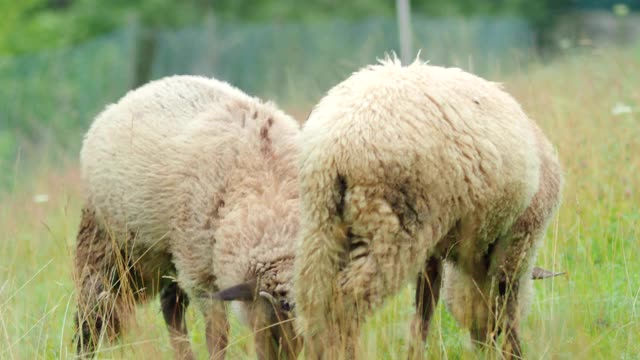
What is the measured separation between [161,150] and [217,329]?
3.01ft

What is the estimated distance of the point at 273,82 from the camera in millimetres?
17953

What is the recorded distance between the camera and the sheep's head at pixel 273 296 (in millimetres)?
4160

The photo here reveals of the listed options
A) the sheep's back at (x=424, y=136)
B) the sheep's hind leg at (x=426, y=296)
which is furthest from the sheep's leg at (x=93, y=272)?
the sheep's back at (x=424, y=136)

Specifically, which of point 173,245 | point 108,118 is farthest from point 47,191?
point 173,245

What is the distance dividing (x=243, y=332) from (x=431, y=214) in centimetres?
142

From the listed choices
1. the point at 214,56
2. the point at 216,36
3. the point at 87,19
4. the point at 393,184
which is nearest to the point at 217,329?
the point at 393,184

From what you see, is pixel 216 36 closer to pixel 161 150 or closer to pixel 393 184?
pixel 161 150

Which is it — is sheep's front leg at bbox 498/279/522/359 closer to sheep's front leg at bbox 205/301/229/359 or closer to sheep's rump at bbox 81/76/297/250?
sheep's front leg at bbox 205/301/229/359

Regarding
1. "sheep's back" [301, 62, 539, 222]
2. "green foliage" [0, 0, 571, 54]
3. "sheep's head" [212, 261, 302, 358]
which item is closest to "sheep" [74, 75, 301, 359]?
"sheep's head" [212, 261, 302, 358]

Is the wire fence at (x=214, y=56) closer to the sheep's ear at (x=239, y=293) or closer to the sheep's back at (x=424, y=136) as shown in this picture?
the sheep's ear at (x=239, y=293)

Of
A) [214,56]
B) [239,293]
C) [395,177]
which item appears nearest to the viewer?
[395,177]

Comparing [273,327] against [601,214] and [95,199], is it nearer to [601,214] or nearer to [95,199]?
[95,199]

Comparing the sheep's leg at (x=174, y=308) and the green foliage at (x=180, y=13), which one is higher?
the green foliage at (x=180, y=13)

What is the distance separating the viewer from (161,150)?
194 inches
